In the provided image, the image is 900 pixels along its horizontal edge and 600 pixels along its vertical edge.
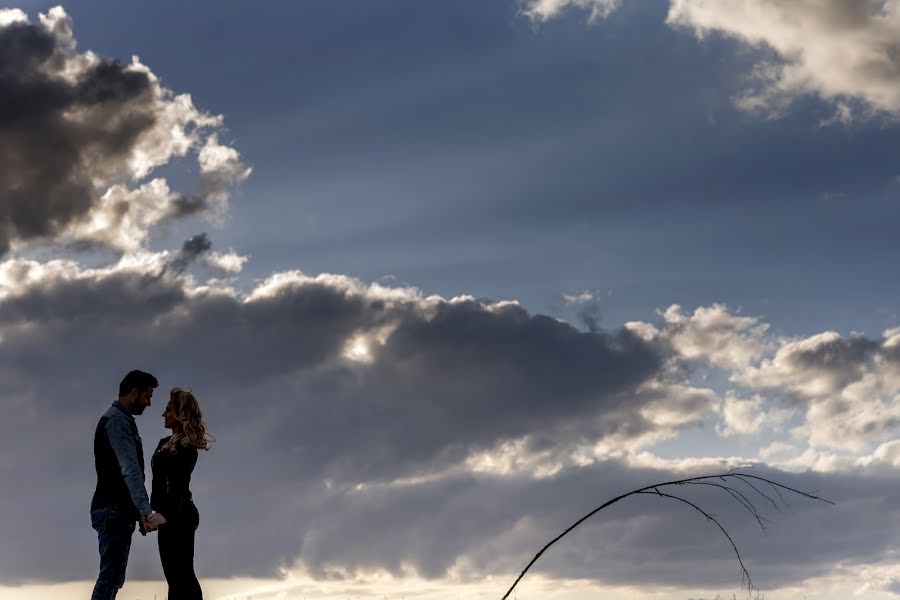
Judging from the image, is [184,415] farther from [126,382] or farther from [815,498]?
[815,498]

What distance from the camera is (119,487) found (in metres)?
9.62

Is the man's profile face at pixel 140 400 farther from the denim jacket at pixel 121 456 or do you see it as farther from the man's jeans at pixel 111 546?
the man's jeans at pixel 111 546

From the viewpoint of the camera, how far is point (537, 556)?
4.38 metres

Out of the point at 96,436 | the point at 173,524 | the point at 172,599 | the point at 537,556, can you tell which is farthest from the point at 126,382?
the point at 537,556

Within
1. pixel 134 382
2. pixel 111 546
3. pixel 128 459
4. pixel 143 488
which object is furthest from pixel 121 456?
pixel 111 546

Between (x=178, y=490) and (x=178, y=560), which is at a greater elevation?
(x=178, y=490)

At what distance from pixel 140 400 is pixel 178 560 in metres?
1.69

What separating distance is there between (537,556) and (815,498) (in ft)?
4.96

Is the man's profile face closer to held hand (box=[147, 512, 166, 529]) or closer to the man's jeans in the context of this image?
the man's jeans

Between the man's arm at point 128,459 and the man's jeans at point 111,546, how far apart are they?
28cm

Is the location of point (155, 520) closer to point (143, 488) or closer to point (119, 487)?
point (143, 488)

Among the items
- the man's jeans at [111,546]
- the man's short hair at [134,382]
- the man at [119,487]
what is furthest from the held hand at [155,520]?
the man's short hair at [134,382]

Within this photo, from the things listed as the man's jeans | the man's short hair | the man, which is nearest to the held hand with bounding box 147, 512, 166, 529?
the man

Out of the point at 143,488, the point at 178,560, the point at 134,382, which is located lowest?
the point at 178,560
